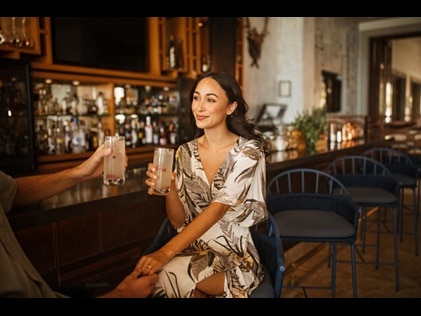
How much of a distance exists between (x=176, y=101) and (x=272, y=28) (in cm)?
277

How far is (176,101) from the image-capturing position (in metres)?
4.98

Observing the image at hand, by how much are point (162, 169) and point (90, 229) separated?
2.31 ft

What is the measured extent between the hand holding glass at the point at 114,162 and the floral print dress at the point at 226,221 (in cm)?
27

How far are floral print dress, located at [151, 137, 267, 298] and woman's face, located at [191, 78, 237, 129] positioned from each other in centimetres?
14

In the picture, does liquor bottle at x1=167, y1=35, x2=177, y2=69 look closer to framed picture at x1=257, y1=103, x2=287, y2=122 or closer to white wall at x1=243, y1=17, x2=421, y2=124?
white wall at x1=243, y1=17, x2=421, y2=124

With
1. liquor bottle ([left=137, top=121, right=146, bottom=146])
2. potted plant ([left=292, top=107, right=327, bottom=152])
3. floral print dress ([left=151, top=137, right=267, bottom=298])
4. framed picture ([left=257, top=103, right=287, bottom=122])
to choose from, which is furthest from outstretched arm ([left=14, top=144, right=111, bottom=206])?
framed picture ([left=257, top=103, right=287, bottom=122])

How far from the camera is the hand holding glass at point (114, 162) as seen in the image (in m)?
1.47

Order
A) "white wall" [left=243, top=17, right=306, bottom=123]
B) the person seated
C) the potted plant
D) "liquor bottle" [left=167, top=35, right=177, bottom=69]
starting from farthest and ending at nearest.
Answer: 1. "white wall" [left=243, top=17, right=306, bottom=123]
2. "liquor bottle" [left=167, top=35, right=177, bottom=69]
3. the potted plant
4. the person seated

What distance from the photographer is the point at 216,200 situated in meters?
1.45

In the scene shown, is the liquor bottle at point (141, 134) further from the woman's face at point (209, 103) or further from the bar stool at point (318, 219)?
the woman's face at point (209, 103)

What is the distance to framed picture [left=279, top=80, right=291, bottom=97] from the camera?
693cm

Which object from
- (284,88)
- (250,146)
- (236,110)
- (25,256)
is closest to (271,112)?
(284,88)

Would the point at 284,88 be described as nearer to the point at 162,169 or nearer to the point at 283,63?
the point at 283,63

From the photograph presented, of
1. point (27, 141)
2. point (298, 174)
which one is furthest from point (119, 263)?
point (298, 174)
